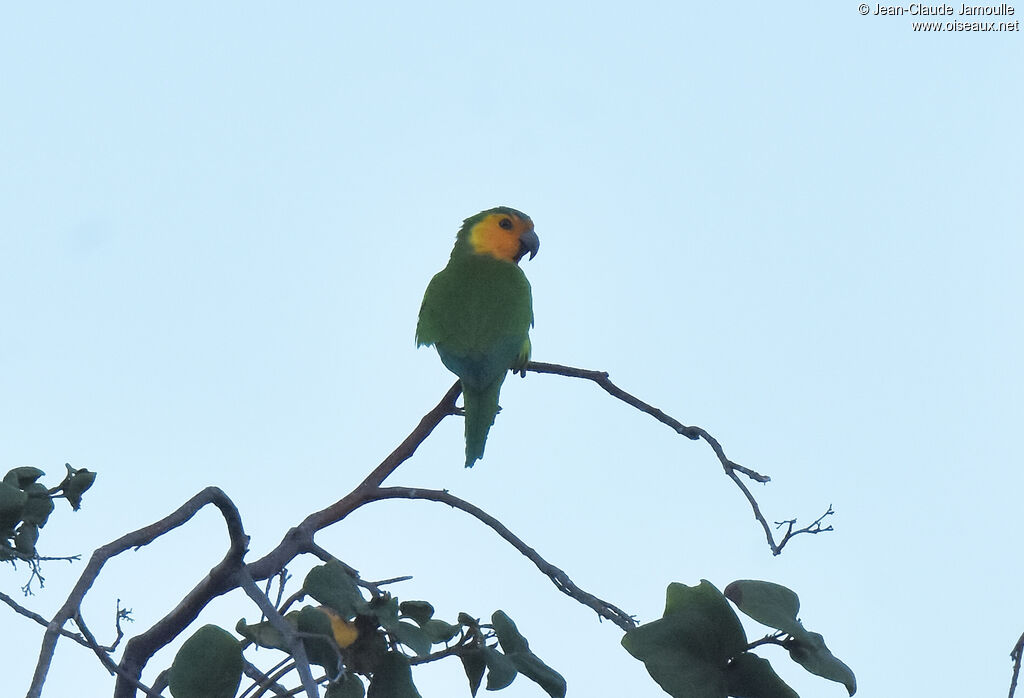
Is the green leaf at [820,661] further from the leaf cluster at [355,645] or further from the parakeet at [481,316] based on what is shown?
the parakeet at [481,316]

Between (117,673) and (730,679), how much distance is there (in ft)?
2.92

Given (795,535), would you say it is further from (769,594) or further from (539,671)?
(539,671)

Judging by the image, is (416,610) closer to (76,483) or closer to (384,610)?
(384,610)

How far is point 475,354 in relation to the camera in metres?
3.57

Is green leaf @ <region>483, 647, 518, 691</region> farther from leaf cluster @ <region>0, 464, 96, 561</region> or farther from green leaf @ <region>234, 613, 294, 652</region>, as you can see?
leaf cluster @ <region>0, 464, 96, 561</region>

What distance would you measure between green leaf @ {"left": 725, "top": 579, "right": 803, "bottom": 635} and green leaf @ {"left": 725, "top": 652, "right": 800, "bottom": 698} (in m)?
0.08

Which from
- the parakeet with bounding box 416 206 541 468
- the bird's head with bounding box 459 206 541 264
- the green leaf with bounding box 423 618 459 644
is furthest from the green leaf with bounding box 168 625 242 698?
the bird's head with bounding box 459 206 541 264

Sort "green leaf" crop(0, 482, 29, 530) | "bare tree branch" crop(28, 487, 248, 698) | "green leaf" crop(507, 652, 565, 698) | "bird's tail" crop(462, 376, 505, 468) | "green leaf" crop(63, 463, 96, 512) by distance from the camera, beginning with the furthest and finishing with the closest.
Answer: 1. "bird's tail" crop(462, 376, 505, 468)
2. "green leaf" crop(63, 463, 96, 512)
3. "green leaf" crop(0, 482, 29, 530)
4. "green leaf" crop(507, 652, 565, 698)
5. "bare tree branch" crop(28, 487, 248, 698)

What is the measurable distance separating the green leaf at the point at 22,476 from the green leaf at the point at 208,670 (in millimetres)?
624

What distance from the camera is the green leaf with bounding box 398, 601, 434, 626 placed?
160 centimetres

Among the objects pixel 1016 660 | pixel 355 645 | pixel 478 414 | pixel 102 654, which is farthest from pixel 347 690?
pixel 478 414

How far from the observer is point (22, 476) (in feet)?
6.57

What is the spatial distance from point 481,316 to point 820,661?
8.16 ft

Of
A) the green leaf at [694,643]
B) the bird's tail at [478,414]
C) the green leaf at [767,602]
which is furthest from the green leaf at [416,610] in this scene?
the bird's tail at [478,414]
